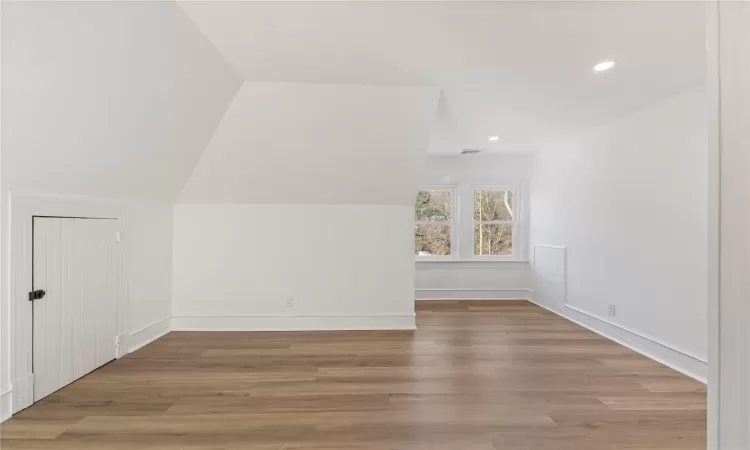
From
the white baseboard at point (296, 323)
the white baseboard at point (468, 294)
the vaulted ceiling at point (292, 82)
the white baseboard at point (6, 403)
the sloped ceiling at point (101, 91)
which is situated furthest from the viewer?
the white baseboard at point (468, 294)

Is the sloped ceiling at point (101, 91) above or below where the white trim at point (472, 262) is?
above

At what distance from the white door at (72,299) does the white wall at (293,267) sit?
1.06m

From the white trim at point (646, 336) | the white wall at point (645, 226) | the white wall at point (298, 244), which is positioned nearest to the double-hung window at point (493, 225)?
the white wall at point (645, 226)

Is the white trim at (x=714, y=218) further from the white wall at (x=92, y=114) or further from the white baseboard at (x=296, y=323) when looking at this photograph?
the white baseboard at (x=296, y=323)

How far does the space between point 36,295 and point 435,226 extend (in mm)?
5135

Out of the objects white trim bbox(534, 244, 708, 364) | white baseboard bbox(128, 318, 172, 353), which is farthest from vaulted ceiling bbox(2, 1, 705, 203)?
white trim bbox(534, 244, 708, 364)

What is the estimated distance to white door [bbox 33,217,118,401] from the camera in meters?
2.62

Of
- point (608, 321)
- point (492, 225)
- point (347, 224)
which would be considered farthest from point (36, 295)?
point (492, 225)

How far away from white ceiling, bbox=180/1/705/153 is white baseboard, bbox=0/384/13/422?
2.51 metres

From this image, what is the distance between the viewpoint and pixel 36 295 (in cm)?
255

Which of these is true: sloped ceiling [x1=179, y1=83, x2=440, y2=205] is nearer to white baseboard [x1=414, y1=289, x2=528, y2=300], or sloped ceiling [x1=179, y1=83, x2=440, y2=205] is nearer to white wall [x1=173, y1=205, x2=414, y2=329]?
white wall [x1=173, y1=205, x2=414, y2=329]

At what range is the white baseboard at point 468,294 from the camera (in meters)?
6.36

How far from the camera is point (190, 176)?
4.08m

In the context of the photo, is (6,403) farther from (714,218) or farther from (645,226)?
(645,226)
